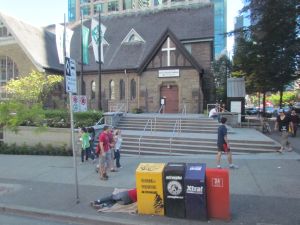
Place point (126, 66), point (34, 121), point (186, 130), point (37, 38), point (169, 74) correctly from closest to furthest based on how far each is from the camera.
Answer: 1. point (34, 121)
2. point (186, 130)
3. point (169, 74)
4. point (126, 66)
5. point (37, 38)

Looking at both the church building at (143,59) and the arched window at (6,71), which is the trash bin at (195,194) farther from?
the arched window at (6,71)

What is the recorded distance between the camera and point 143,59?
3228cm

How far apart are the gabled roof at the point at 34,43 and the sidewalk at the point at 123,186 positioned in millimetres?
20748

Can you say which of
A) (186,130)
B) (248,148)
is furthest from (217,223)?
(186,130)

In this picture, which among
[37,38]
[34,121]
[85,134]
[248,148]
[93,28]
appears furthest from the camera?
[37,38]

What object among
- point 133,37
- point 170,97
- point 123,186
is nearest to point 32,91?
point 170,97

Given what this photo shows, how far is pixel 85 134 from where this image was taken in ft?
46.1

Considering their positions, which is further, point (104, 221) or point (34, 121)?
point (34, 121)

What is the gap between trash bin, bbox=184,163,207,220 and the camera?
667 centimetres

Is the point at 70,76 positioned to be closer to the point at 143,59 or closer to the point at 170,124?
the point at 170,124

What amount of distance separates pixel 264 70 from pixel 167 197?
22.0 m

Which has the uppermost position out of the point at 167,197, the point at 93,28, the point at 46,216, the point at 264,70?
the point at 93,28

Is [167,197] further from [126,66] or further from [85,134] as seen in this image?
[126,66]

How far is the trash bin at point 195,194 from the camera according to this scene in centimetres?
667
